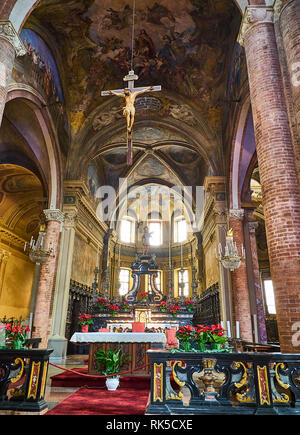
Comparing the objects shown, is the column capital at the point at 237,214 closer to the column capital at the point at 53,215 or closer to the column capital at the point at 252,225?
the column capital at the point at 252,225

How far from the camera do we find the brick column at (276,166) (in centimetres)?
471

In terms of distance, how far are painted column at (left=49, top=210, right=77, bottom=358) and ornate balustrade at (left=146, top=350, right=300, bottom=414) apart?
8582 millimetres

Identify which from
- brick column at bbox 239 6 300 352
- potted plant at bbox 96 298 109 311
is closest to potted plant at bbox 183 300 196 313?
potted plant at bbox 96 298 109 311

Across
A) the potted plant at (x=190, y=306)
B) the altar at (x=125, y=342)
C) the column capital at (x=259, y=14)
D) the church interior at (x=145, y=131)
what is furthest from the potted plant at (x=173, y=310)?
the column capital at (x=259, y=14)

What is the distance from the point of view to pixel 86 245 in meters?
16.1

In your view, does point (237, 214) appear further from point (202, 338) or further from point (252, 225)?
point (202, 338)

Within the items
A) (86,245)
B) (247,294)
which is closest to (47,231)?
(86,245)

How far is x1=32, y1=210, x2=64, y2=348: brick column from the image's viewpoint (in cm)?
1141

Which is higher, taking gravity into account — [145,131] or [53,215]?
[145,131]

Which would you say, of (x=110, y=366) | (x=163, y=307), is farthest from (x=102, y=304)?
(x=110, y=366)

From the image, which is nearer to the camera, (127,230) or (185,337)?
(185,337)

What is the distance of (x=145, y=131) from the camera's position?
17.4 meters

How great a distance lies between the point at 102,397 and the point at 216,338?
2254 millimetres

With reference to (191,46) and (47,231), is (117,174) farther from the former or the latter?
(191,46)
